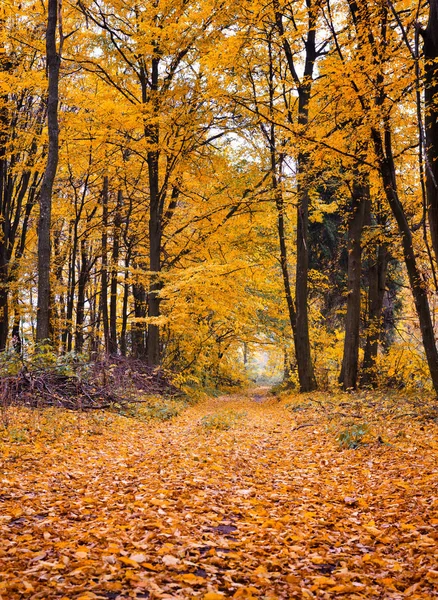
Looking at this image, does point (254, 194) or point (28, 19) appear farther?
point (254, 194)

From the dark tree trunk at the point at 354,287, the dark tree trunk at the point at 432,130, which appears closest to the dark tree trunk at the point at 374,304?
the dark tree trunk at the point at 354,287

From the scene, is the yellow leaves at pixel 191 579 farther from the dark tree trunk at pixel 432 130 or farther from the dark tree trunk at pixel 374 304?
the dark tree trunk at pixel 374 304

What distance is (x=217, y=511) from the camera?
14.3 feet

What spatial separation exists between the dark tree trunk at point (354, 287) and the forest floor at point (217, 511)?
4.82m

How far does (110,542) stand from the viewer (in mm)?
3377

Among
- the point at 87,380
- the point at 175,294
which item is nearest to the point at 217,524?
the point at 87,380

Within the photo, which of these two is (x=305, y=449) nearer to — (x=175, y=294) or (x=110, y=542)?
(x=110, y=542)

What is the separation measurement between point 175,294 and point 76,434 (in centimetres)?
673

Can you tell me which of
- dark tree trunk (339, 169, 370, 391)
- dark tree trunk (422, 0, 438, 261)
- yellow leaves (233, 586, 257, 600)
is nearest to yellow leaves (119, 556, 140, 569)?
yellow leaves (233, 586, 257, 600)

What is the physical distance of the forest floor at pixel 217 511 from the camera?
9.35 feet

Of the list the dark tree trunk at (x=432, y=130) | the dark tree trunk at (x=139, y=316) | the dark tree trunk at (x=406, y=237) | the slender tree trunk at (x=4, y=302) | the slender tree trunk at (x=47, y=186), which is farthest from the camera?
the dark tree trunk at (x=139, y=316)

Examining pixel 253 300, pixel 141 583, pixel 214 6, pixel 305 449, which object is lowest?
pixel 305 449

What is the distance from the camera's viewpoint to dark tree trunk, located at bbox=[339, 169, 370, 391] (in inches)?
507

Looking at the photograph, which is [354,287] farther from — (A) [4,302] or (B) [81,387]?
(A) [4,302]
